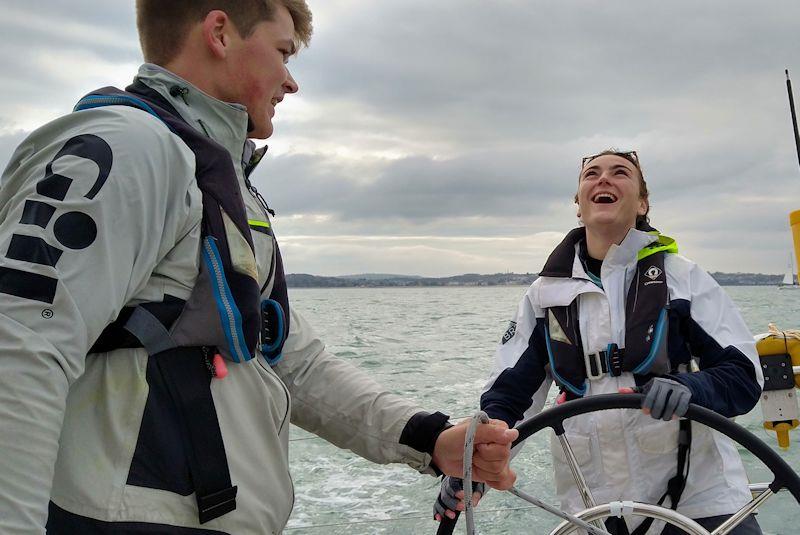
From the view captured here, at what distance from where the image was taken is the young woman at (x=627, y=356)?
6.38 ft

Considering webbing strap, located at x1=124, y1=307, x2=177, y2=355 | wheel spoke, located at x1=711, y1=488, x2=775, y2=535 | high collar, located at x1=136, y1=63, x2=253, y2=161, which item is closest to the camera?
webbing strap, located at x1=124, y1=307, x2=177, y2=355

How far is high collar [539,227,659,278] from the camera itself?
219cm

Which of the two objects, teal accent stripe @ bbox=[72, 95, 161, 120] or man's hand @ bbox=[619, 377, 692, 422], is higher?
teal accent stripe @ bbox=[72, 95, 161, 120]

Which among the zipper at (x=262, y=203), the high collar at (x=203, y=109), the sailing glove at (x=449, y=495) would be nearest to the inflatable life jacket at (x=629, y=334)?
the sailing glove at (x=449, y=495)

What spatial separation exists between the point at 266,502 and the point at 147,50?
0.78 m

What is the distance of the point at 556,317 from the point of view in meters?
2.19

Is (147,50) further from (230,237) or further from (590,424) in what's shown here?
(590,424)

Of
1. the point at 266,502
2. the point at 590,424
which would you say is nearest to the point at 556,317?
the point at 590,424

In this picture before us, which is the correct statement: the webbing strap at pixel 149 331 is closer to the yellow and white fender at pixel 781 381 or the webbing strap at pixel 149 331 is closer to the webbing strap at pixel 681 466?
the webbing strap at pixel 681 466

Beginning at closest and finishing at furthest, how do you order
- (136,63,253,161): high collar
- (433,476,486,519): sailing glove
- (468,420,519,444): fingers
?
(136,63,253,161): high collar, (468,420,519,444): fingers, (433,476,486,519): sailing glove

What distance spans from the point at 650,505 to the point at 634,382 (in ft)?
2.22

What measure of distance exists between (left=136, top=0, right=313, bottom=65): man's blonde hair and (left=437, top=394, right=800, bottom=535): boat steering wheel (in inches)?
39.6

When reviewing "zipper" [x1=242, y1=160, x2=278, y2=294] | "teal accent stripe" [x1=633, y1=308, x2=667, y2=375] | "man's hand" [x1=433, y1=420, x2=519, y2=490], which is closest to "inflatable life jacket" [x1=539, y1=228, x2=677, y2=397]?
"teal accent stripe" [x1=633, y1=308, x2=667, y2=375]

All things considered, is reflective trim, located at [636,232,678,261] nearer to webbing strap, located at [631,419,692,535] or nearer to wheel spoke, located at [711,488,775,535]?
webbing strap, located at [631,419,692,535]
